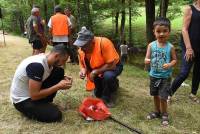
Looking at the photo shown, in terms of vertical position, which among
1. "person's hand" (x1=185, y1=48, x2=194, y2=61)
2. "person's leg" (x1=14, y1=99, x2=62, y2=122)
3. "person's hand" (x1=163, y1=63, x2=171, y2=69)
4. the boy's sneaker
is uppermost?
"person's hand" (x1=163, y1=63, x2=171, y2=69)

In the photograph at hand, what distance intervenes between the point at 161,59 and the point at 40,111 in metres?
1.80

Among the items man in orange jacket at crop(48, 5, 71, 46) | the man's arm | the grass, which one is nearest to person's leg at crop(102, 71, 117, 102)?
the grass

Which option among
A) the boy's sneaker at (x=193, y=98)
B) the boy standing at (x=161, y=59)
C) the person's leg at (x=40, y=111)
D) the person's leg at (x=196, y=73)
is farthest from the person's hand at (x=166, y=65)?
the boy's sneaker at (x=193, y=98)

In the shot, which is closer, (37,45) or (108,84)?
(108,84)

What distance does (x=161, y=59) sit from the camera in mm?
5086

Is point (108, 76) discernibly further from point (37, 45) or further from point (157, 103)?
point (37, 45)

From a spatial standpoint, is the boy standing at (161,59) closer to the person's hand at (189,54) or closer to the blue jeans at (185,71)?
the person's hand at (189,54)

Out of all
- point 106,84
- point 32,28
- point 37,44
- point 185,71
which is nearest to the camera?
point 106,84

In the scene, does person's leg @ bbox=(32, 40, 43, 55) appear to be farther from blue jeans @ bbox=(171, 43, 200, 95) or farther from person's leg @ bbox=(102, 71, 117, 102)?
blue jeans @ bbox=(171, 43, 200, 95)

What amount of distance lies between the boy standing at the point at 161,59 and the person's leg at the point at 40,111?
1395mm

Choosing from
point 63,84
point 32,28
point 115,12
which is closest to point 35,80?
point 63,84

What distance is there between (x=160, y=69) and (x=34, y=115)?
6.07ft

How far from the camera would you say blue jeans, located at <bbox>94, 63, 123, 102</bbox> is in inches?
233

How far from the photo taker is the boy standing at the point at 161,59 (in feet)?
16.5
